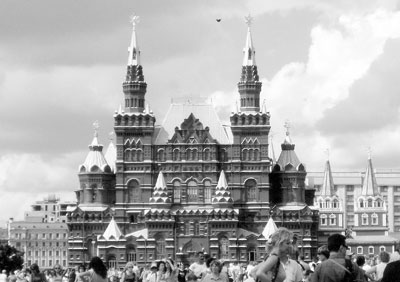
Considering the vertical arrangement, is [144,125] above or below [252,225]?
above

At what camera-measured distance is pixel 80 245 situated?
116250 mm

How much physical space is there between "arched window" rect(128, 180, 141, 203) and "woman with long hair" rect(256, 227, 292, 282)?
102055mm

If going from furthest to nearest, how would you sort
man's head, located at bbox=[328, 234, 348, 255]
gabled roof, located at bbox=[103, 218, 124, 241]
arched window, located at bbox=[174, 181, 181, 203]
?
arched window, located at bbox=[174, 181, 181, 203] → gabled roof, located at bbox=[103, 218, 124, 241] → man's head, located at bbox=[328, 234, 348, 255]

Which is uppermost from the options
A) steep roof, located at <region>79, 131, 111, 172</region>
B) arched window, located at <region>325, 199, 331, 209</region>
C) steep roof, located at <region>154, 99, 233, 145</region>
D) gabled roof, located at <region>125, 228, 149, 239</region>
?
steep roof, located at <region>154, 99, 233, 145</region>

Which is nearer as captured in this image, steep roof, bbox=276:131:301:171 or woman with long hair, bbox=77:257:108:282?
woman with long hair, bbox=77:257:108:282

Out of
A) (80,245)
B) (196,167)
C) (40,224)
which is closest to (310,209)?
(196,167)

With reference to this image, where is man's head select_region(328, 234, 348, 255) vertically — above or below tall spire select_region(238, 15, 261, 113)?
below

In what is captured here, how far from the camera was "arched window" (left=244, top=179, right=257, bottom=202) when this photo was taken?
11600 cm

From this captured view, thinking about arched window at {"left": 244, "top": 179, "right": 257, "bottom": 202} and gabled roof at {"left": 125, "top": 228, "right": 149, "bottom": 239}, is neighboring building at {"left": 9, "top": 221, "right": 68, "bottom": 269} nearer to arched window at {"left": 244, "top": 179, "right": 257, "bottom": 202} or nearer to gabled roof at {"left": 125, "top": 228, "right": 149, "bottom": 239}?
gabled roof at {"left": 125, "top": 228, "right": 149, "bottom": 239}

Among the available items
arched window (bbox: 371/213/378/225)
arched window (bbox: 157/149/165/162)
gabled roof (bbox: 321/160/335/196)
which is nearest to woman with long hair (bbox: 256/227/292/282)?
arched window (bbox: 157/149/165/162)

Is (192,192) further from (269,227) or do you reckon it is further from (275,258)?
(275,258)

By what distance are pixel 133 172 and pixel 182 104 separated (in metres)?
10.1

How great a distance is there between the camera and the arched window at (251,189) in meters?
116

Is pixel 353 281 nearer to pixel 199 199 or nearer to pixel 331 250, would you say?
pixel 331 250
